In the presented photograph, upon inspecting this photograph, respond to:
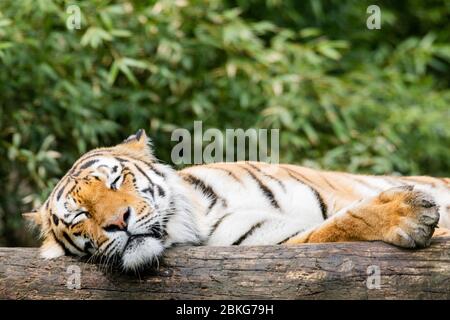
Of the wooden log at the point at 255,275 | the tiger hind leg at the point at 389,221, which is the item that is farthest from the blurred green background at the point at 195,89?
the tiger hind leg at the point at 389,221

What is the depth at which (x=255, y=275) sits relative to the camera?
2.71 m

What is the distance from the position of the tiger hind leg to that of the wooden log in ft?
0.16

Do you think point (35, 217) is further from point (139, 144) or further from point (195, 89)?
point (195, 89)

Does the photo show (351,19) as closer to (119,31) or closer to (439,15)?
(439,15)

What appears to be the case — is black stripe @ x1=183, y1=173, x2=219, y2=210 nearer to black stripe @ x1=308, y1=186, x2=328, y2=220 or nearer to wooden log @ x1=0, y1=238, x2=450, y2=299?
black stripe @ x1=308, y1=186, x2=328, y2=220

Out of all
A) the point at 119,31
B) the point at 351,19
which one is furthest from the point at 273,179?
the point at 351,19

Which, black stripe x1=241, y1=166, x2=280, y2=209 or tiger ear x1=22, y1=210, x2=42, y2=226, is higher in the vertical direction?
black stripe x1=241, y1=166, x2=280, y2=209

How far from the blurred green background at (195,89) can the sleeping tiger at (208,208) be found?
1.80 metres

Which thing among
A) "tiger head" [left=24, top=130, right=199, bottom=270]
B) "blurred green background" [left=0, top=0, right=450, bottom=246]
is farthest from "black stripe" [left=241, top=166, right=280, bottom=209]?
"blurred green background" [left=0, top=0, right=450, bottom=246]

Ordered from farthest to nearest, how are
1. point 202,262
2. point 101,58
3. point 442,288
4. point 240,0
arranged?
1. point 240,0
2. point 101,58
3. point 202,262
4. point 442,288

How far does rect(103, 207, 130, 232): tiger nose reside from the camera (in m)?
2.89

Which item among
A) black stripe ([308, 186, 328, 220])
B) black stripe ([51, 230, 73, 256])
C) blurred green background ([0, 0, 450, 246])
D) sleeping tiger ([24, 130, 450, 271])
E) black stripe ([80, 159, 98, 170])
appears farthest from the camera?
blurred green background ([0, 0, 450, 246])

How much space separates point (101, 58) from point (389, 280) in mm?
3619

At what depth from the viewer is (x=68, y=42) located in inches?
219
